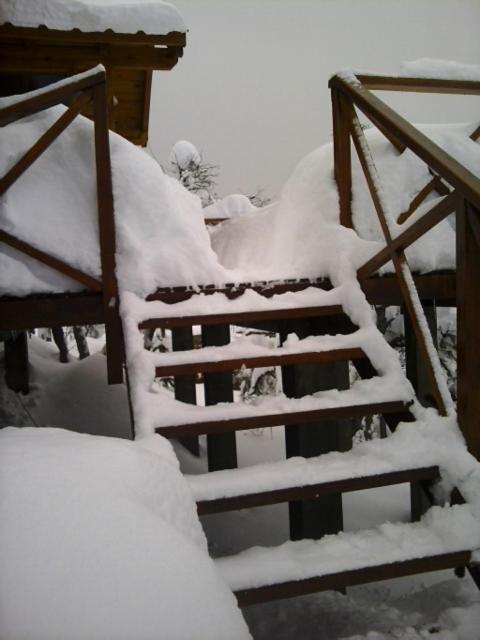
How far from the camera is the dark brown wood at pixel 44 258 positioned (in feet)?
8.38

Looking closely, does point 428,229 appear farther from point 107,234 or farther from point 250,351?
point 107,234

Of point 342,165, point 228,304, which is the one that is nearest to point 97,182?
point 228,304

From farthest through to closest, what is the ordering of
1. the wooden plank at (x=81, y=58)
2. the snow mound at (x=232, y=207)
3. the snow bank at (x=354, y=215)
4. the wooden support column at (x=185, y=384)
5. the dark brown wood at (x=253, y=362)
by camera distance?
the snow mound at (x=232, y=207) → the wooden support column at (x=185, y=384) → the wooden plank at (x=81, y=58) → the snow bank at (x=354, y=215) → the dark brown wood at (x=253, y=362)

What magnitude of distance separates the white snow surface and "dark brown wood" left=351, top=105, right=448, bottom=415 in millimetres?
740

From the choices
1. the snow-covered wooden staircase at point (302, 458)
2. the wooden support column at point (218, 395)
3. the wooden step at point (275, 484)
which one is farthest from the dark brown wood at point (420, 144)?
the wooden support column at point (218, 395)

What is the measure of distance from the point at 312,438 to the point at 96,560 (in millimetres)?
2658

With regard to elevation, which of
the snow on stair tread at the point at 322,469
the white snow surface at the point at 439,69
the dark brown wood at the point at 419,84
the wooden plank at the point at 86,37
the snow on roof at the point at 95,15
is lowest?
the snow on stair tread at the point at 322,469

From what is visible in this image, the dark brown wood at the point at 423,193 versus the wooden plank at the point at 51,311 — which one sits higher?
the dark brown wood at the point at 423,193

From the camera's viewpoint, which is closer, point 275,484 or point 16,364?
point 275,484

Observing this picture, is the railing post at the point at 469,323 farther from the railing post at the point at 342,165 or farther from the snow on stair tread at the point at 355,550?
the railing post at the point at 342,165

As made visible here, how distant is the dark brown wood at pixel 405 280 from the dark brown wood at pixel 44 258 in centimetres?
168

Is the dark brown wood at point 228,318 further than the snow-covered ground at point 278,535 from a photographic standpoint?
Yes

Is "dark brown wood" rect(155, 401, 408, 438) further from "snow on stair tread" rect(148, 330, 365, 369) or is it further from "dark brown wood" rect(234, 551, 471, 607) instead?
"dark brown wood" rect(234, 551, 471, 607)

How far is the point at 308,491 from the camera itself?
6.12ft
